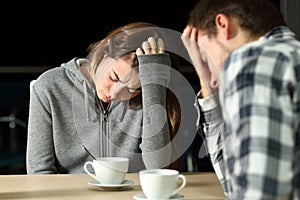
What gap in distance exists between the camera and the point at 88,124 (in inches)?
82.2

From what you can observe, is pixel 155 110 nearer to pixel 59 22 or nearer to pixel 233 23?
pixel 233 23

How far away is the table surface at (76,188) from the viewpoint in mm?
1503

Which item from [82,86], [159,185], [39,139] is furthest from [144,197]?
[82,86]

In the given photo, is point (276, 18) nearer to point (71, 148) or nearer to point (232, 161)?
point (232, 161)

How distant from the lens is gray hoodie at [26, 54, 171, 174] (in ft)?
6.46

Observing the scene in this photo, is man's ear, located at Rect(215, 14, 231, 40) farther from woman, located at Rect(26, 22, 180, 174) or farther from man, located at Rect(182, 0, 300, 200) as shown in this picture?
woman, located at Rect(26, 22, 180, 174)

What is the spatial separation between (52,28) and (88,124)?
2.46m

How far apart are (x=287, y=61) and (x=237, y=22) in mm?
186

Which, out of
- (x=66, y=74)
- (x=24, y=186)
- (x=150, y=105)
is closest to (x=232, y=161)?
(x=24, y=186)

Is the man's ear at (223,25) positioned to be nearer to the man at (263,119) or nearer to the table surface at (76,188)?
the man at (263,119)

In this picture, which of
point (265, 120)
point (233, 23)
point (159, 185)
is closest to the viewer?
point (265, 120)

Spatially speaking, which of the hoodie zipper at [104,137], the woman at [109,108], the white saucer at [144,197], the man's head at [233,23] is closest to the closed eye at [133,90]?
the woman at [109,108]

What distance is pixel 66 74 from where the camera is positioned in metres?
2.11

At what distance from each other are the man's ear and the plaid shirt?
0.15 meters
